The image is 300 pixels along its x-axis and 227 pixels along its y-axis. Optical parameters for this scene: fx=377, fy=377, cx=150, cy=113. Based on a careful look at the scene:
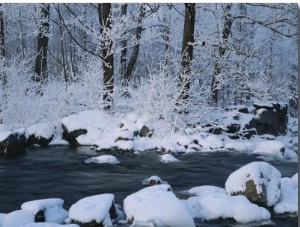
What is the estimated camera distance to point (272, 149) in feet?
25.6

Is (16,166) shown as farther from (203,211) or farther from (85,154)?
(203,211)

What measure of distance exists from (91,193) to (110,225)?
1334 mm

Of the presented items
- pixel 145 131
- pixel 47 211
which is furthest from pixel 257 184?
pixel 145 131

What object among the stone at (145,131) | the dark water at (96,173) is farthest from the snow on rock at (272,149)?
the stone at (145,131)

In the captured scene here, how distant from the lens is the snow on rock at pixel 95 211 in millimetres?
3760

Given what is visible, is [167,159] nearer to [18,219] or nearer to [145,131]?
[145,131]

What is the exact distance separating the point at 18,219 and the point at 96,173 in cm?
241

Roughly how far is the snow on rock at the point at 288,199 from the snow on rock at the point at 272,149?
2555 mm

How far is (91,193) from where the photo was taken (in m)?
5.06

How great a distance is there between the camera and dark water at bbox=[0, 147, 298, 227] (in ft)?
16.5

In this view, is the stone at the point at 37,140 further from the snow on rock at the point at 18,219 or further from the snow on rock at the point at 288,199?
the snow on rock at the point at 288,199

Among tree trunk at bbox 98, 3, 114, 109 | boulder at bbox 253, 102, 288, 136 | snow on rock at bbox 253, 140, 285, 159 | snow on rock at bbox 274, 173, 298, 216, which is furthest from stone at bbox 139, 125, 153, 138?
snow on rock at bbox 274, 173, 298, 216

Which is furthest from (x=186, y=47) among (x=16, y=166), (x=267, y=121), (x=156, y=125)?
(x=16, y=166)

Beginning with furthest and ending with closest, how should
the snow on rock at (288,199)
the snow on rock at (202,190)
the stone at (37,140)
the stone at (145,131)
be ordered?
1. the stone at (145,131)
2. the stone at (37,140)
3. the snow on rock at (202,190)
4. the snow on rock at (288,199)
